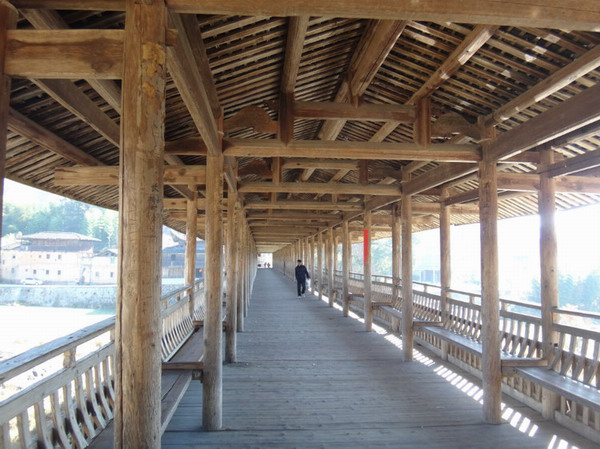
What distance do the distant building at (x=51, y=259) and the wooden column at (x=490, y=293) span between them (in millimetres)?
41414

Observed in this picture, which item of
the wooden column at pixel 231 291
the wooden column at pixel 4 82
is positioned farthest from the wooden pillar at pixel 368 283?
the wooden column at pixel 4 82

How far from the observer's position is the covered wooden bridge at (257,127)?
2072 millimetres

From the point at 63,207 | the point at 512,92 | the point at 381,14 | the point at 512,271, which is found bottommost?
the point at 512,271

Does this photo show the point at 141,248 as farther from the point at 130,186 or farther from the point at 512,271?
the point at 512,271

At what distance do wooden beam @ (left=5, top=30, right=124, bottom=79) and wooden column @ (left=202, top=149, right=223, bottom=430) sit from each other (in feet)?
8.42

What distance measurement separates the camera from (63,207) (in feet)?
201

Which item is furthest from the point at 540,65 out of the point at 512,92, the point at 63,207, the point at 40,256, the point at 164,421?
the point at 63,207

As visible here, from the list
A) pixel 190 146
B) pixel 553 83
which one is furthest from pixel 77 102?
pixel 553 83

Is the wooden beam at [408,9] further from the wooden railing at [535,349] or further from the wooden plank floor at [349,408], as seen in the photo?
the wooden plank floor at [349,408]

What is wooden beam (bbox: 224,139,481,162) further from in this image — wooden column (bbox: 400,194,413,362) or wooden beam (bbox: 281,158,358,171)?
wooden column (bbox: 400,194,413,362)

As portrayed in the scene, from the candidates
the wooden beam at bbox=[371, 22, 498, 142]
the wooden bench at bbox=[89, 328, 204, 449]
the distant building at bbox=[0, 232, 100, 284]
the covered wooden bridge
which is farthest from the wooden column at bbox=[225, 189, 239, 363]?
the distant building at bbox=[0, 232, 100, 284]

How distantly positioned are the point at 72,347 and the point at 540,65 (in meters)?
4.66

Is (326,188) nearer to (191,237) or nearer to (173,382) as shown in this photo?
(191,237)

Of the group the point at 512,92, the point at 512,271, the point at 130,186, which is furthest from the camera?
the point at 512,271
